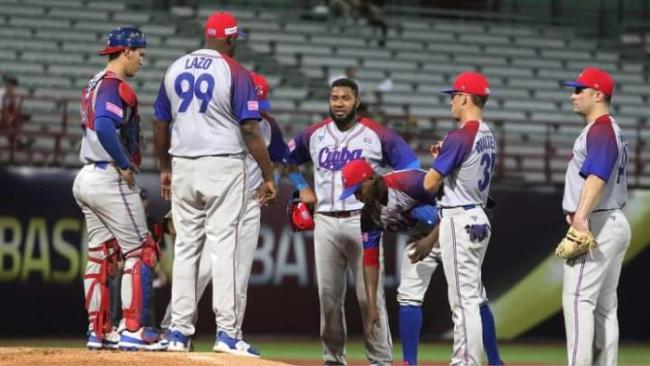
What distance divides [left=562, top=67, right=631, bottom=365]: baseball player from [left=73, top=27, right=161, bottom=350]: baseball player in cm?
279

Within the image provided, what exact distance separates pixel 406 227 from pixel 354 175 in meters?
0.71

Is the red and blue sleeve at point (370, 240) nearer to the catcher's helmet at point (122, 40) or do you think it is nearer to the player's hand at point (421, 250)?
the player's hand at point (421, 250)

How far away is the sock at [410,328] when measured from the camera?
10.3 metres

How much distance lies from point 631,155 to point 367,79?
164 inches

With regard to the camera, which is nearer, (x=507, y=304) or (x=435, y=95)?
(x=507, y=304)

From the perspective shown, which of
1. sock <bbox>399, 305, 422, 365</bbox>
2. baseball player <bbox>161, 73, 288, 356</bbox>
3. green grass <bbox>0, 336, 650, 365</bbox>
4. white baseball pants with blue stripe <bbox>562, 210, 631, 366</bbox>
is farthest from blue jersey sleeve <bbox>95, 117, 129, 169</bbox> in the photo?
green grass <bbox>0, 336, 650, 365</bbox>

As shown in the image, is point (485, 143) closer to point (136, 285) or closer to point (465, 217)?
point (465, 217)

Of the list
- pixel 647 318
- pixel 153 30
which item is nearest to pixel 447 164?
pixel 647 318

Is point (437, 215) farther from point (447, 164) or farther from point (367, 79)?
point (367, 79)

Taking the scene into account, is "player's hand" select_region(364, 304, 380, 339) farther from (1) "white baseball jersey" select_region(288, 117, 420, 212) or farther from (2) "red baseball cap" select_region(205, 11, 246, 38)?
(2) "red baseball cap" select_region(205, 11, 246, 38)

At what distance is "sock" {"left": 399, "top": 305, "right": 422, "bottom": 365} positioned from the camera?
10.3 metres

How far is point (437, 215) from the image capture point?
10055mm

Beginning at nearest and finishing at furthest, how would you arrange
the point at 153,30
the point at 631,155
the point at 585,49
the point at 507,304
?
the point at 507,304, the point at 631,155, the point at 153,30, the point at 585,49

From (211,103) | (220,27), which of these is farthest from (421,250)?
(220,27)
